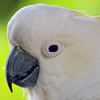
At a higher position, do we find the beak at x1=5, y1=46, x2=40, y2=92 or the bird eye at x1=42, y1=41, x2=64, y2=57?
the bird eye at x1=42, y1=41, x2=64, y2=57

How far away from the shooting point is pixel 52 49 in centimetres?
126

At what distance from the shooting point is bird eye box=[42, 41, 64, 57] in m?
1.25

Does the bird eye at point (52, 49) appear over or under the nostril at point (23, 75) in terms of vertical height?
over

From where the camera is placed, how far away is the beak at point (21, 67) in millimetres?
1276

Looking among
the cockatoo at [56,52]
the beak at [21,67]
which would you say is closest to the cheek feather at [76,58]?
the cockatoo at [56,52]

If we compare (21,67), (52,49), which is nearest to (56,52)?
(52,49)

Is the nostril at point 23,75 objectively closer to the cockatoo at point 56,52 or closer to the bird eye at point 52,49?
the cockatoo at point 56,52

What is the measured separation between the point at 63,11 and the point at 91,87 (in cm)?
46

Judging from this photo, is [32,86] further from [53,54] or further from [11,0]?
[11,0]

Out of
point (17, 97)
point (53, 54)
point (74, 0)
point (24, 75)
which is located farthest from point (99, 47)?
point (17, 97)

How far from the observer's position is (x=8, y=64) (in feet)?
4.24

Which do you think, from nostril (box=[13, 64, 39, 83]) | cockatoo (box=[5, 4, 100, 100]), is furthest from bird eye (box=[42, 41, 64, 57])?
nostril (box=[13, 64, 39, 83])

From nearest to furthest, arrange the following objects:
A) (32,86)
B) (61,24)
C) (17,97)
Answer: (61,24), (32,86), (17,97)

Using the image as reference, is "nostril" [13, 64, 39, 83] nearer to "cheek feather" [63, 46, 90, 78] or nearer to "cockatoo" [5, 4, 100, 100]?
"cockatoo" [5, 4, 100, 100]
